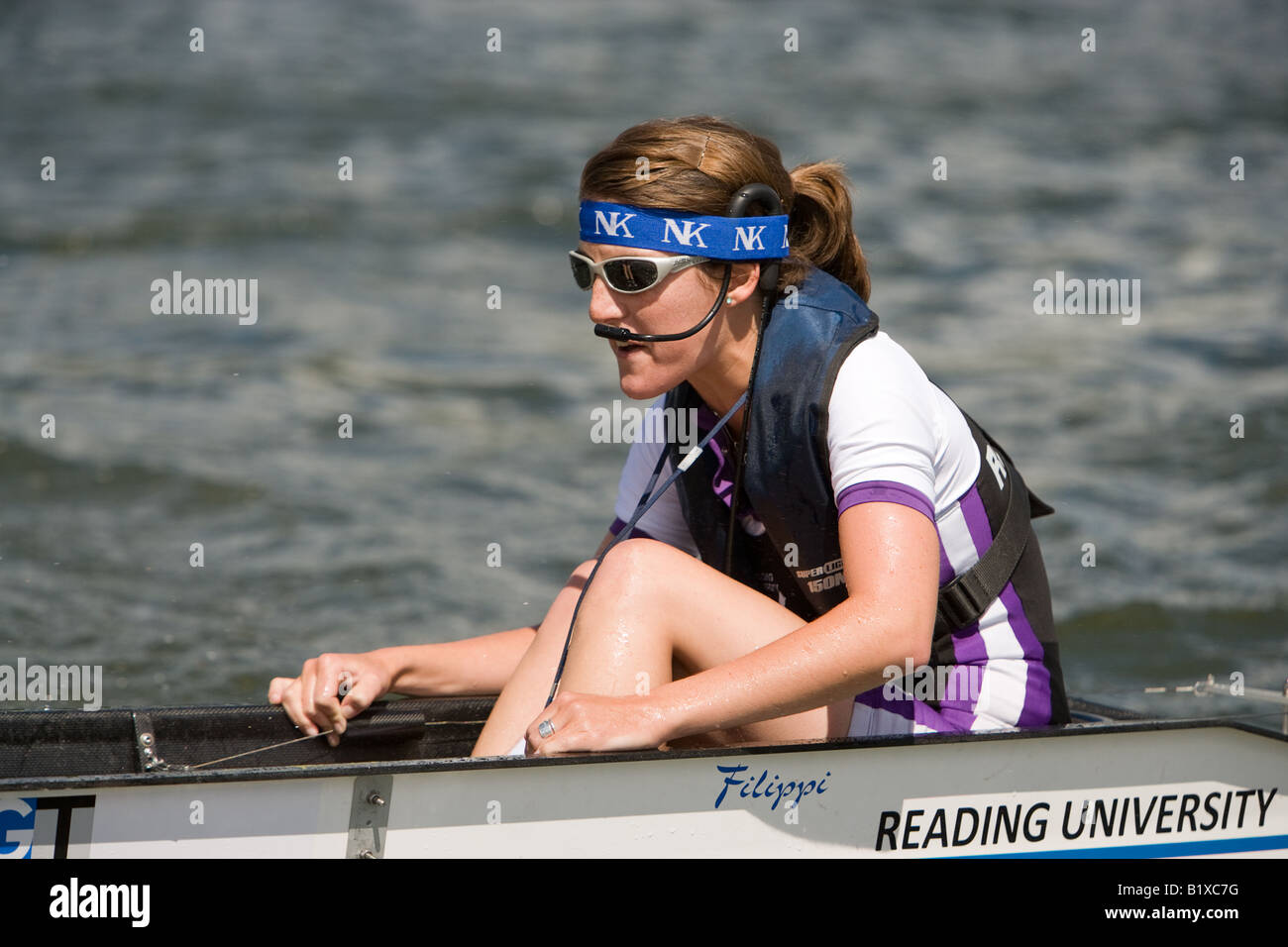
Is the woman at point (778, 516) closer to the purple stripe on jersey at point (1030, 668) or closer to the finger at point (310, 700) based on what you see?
the purple stripe on jersey at point (1030, 668)

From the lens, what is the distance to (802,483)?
2762mm

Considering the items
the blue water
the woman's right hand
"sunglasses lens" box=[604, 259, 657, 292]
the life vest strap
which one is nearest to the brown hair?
"sunglasses lens" box=[604, 259, 657, 292]

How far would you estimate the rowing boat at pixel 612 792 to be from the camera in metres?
2.47

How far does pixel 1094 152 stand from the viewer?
13477 mm

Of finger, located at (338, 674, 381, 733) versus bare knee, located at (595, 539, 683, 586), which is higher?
bare knee, located at (595, 539, 683, 586)

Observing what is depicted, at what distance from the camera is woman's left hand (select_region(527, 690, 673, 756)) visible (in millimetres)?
2521

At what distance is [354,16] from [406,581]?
11.4 metres

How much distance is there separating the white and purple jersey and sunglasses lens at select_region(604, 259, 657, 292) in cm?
40

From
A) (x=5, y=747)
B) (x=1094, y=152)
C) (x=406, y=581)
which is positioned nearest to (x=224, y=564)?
(x=406, y=581)

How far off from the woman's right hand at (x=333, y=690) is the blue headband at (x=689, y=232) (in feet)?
3.62

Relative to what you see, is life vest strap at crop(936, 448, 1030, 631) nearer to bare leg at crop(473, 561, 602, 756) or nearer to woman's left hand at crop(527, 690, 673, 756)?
woman's left hand at crop(527, 690, 673, 756)

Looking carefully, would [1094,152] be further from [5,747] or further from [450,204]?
[5,747]

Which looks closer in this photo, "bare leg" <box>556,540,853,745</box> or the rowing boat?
the rowing boat

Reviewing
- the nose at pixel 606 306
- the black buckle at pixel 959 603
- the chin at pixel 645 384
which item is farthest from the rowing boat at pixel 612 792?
the nose at pixel 606 306
